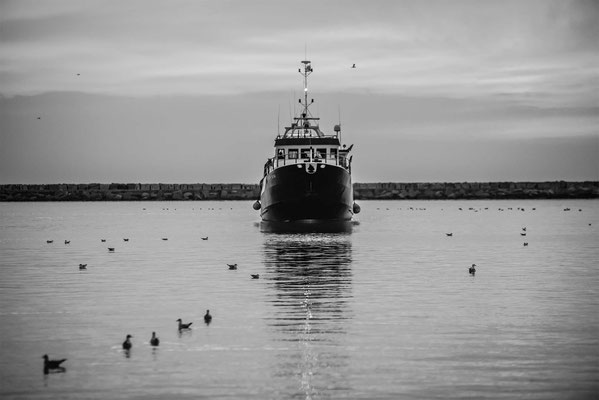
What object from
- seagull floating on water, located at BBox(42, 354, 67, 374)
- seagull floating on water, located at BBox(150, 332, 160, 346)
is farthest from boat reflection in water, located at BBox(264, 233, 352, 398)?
seagull floating on water, located at BBox(42, 354, 67, 374)

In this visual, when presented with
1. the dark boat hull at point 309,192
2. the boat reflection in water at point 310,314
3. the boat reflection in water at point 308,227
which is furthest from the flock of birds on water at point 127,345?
the dark boat hull at point 309,192

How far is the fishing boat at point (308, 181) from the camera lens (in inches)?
2296

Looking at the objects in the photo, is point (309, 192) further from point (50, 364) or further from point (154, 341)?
point (50, 364)

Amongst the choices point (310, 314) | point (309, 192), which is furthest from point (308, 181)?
point (310, 314)

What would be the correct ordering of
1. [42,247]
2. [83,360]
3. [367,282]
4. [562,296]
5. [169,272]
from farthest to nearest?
[42,247]
[169,272]
[367,282]
[562,296]
[83,360]

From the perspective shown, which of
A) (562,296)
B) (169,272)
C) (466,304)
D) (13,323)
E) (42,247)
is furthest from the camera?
(42,247)

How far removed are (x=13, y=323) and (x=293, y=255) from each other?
18577 millimetres

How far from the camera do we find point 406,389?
14.0m

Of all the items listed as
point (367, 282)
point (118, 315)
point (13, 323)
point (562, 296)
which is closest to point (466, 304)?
point (562, 296)

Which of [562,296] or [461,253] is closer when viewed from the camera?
[562,296]

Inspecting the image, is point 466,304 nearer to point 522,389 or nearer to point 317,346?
point 317,346

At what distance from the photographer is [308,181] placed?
2290 inches

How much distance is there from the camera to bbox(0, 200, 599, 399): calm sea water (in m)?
14.3

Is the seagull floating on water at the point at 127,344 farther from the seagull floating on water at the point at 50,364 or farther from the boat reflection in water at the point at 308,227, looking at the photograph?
the boat reflection in water at the point at 308,227
